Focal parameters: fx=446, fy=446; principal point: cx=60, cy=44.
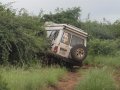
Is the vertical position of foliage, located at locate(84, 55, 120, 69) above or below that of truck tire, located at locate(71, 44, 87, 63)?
below

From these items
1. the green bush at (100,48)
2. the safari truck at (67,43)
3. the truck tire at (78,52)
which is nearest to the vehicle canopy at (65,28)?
the safari truck at (67,43)

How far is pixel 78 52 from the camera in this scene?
58.0 ft

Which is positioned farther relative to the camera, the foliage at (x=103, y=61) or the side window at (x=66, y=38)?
the foliage at (x=103, y=61)

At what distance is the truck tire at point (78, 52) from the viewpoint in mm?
17522

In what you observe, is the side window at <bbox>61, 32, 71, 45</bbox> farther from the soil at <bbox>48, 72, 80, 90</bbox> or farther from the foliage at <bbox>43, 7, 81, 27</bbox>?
the foliage at <bbox>43, 7, 81, 27</bbox>

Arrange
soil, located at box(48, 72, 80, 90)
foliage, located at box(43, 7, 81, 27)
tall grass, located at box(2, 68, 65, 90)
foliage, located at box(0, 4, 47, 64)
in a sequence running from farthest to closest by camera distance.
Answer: foliage, located at box(43, 7, 81, 27), foliage, located at box(0, 4, 47, 64), soil, located at box(48, 72, 80, 90), tall grass, located at box(2, 68, 65, 90)

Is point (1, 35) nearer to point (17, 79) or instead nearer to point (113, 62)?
point (17, 79)

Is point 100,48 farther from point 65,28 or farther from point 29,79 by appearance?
point 29,79

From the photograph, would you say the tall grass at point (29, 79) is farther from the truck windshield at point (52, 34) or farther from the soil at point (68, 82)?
the truck windshield at point (52, 34)

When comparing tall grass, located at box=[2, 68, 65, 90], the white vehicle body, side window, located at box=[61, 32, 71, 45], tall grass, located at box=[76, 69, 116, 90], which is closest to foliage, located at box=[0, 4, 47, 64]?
the white vehicle body

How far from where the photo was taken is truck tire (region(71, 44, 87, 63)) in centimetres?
1752

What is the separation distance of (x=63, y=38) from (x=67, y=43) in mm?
274

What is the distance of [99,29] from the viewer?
100 feet

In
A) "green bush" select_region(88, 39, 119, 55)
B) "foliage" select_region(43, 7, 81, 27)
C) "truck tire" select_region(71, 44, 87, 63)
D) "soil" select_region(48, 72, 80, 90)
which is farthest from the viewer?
"foliage" select_region(43, 7, 81, 27)
